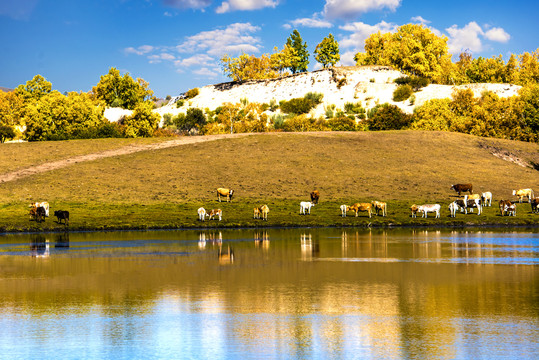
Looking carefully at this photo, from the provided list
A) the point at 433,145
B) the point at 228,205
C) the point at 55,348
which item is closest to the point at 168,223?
the point at 228,205

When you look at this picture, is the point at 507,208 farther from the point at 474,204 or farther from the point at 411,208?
the point at 411,208

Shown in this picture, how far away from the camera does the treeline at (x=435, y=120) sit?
117000 millimetres

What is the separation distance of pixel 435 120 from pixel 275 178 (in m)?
62.8

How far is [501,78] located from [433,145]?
4479 inches

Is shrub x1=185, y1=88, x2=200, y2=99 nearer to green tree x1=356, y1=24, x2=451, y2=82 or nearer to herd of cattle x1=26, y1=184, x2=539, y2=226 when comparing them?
green tree x1=356, y1=24, x2=451, y2=82

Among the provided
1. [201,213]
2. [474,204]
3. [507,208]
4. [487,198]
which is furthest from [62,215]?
[487,198]

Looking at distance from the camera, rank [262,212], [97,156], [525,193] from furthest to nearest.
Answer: [97,156], [525,193], [262,212]

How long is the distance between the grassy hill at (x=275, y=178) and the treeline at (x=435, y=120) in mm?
18049

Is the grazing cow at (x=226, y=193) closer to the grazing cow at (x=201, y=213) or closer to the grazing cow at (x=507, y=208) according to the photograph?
the grazing cow at (x=201, y=213)

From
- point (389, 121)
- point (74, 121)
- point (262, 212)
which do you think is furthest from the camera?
point (389, 121)

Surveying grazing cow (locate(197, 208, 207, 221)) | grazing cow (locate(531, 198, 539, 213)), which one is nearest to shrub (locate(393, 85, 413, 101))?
grazing cow (locate(531, 198, 539, 213))

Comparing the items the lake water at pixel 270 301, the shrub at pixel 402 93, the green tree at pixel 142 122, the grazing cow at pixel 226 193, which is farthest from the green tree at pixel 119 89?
the lake water at pixel 270 301

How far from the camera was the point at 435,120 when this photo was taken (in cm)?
12512

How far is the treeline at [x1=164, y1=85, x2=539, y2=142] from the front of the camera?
384ft
